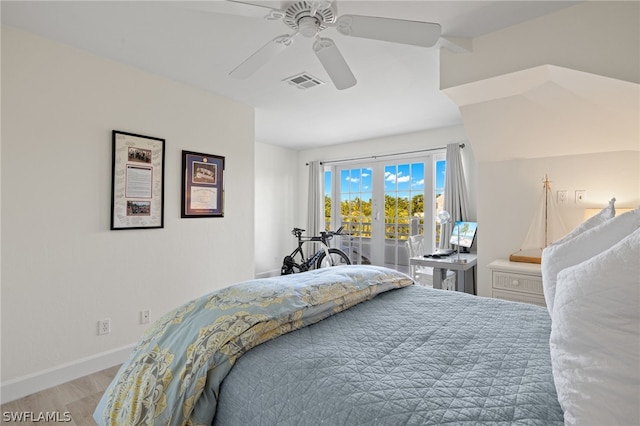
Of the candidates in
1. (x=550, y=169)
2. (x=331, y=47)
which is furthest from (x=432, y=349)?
(x=550, y=169)

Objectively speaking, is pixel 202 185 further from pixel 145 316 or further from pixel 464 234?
pixel 464 234

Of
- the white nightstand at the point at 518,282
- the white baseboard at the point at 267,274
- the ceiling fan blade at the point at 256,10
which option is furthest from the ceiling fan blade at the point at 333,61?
the white baseboard at the point at 267,274

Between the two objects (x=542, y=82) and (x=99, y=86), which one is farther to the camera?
(x=99, y=86)

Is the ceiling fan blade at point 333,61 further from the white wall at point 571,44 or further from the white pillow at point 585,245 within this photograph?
the white pillow at point 585,245

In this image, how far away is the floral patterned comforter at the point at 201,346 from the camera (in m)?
1.04

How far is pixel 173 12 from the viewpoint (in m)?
1.97

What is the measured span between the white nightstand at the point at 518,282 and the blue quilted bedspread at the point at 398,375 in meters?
1.15

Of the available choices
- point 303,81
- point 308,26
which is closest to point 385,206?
point 303,81

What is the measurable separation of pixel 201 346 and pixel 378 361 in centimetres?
59

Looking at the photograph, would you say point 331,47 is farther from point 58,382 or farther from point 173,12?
point 58,382

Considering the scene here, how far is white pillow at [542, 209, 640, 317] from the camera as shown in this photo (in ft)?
3.24

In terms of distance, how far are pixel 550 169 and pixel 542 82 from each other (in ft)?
3.04

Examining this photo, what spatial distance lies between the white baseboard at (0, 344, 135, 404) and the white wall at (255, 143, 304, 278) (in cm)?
285

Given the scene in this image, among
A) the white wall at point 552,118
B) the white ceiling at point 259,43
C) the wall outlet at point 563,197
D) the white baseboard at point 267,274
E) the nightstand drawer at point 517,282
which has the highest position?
the white ceiling at point 259,43
